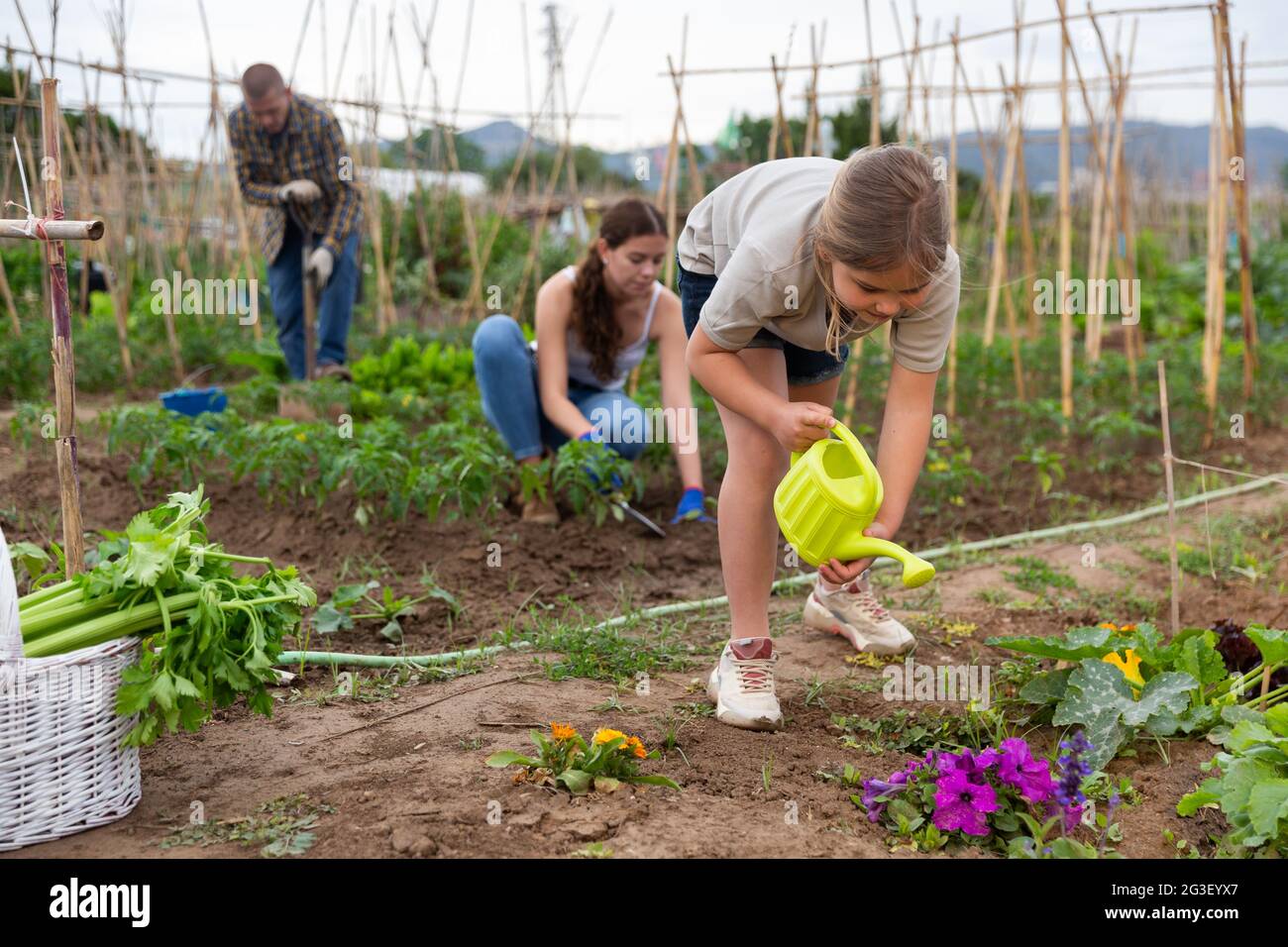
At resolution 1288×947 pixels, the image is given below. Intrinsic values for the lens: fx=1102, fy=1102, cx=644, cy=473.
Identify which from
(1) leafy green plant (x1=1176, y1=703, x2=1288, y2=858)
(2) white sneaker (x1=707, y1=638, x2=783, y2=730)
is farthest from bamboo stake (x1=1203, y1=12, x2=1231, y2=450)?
(2) white sneaker (x1=707, y1=638, x2=783, y2=730)

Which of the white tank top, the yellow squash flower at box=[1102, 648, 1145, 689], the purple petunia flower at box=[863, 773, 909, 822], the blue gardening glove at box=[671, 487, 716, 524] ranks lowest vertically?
the purple petunia flower at box=[863, 773, 909, 822]

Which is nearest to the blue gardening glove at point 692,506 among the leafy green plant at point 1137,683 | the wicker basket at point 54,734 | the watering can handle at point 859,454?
the leafy green plant at point 1137,683

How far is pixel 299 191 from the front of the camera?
5246mm

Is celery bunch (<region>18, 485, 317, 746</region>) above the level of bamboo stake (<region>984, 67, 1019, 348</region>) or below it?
below

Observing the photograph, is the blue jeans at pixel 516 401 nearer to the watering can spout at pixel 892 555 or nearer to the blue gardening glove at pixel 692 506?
the blue gardening glove at pixel 692 506

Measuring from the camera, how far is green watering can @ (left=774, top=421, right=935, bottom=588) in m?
1.92

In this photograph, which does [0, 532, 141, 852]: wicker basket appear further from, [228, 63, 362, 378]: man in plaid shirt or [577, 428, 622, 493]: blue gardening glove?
[228, 63, 362, 378]: man in plaid shirt

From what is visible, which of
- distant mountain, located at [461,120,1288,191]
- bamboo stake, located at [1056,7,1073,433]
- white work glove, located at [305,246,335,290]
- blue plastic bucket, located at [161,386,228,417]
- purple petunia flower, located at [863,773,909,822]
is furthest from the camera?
distant mountain, located at [461,120,1288,191]

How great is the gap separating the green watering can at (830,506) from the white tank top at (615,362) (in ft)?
6.72

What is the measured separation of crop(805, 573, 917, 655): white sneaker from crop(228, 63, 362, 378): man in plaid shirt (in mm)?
3517

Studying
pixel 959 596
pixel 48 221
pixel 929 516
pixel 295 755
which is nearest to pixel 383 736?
pixel 295 755

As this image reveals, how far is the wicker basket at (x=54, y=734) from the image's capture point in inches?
64.4
